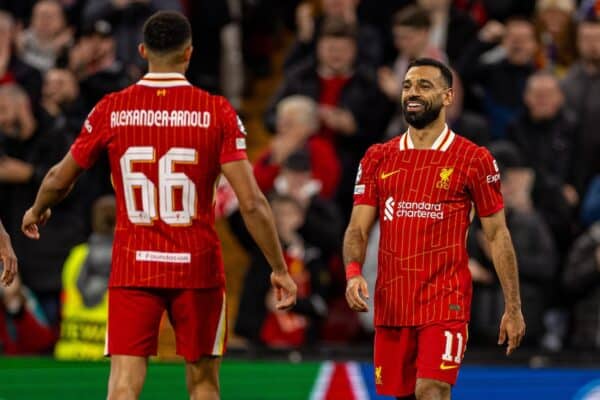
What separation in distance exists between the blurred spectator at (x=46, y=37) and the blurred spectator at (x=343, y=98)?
7.55 feet

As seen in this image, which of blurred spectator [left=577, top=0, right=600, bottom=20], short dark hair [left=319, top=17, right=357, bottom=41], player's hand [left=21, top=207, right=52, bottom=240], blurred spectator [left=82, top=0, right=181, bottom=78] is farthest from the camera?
blurred spectator [left=82, top=0, right=181, bottom=78]

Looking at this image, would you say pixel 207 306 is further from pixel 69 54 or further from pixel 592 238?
pixel 69 54

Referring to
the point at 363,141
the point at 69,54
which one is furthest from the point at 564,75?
the point at 69,54

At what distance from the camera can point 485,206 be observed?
30.7 feet

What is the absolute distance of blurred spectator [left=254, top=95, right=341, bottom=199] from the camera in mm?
13820

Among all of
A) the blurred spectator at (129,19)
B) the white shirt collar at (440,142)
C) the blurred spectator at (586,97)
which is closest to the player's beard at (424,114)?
the white shirt collar at (440,142)

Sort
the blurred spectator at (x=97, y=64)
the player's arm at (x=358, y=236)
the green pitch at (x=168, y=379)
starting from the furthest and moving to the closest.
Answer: the blurred spectator at (x=97, y=64) → the green pitch at (x=168, y=379) → the player's arm at (x=358, y=236)

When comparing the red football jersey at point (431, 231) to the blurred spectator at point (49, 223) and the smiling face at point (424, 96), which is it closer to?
the smiling face at point (424, 96)

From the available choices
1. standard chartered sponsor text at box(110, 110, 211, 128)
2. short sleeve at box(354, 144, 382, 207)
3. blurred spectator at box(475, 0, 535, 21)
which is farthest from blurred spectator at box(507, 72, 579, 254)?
standard chartered sponsor text at box(110, 110, 211, 128)

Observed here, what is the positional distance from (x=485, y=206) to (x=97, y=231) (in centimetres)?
428

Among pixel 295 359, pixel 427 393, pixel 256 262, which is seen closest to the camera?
pixel 427 393

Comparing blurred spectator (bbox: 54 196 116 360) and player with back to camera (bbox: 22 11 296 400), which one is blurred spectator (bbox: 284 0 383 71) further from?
player with back to camera (bbox: 22 11 296 400)

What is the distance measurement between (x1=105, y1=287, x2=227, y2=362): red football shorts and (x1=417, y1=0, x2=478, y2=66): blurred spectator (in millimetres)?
6096

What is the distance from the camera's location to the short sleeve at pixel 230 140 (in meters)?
9.27
